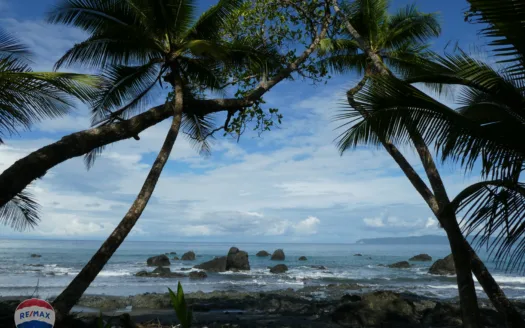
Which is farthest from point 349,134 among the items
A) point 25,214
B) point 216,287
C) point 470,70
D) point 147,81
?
point 216,287

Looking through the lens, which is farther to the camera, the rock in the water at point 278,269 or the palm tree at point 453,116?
the rock in the water at point 278,269

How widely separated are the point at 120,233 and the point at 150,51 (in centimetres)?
505

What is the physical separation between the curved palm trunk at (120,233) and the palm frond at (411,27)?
269 inches

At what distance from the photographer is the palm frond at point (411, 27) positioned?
12.8m

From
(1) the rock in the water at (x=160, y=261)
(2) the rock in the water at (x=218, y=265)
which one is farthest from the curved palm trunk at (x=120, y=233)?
(1) the rock in the water at (x=160, y=261)

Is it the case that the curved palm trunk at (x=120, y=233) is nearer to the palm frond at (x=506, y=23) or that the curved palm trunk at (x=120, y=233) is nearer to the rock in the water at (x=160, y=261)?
the palm frond at (x=506, y=23)

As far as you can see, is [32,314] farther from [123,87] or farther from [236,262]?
[236,262]

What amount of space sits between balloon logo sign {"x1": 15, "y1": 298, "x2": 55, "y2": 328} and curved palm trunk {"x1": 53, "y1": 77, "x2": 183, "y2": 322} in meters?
3.44

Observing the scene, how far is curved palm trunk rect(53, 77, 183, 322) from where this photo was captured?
655cm

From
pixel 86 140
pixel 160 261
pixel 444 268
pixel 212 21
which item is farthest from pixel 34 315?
pixel 160 261

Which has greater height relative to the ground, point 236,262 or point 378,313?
point 236,262

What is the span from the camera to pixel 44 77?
6.78m

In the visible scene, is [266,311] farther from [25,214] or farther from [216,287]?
[216,287]

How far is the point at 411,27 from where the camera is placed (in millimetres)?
12883
